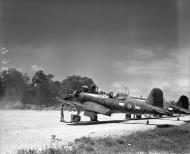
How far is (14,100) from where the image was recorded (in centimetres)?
10456

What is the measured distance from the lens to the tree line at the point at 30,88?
10306 centimetres

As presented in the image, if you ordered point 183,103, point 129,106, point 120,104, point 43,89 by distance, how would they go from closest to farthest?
point 129,106
point 120,104
point 183,103
point 43,89

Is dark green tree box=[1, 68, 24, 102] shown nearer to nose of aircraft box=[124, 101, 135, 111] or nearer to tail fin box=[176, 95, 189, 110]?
tail fin box=[176, 95, 189, 110]

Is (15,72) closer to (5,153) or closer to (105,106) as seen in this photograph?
(105,106)

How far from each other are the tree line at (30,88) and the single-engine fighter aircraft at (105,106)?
2706 inches

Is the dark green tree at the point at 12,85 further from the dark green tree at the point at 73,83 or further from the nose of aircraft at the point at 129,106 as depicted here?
the nose of aircraft at the point at 129,106

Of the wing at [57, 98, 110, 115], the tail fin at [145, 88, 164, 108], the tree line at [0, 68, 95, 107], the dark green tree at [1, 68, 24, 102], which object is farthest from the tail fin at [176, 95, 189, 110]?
the dark green tree at [1, 68, 24, 102]

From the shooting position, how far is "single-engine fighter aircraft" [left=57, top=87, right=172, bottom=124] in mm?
27234

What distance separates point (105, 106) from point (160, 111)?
19.2ft

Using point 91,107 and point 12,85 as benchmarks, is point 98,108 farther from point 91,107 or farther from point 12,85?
point 12,85

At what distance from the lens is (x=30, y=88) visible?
382ft

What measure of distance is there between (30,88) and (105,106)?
91.9 metres

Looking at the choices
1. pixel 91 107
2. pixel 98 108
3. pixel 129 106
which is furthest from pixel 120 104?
pixel 91 107

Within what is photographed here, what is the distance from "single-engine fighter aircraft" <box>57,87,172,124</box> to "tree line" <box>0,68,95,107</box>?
6874 cm
